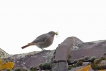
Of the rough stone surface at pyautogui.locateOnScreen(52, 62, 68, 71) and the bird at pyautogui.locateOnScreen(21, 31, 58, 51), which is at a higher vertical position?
Result: the bird at pyautogui.locateOnScreen(21, 31, 58, 51)

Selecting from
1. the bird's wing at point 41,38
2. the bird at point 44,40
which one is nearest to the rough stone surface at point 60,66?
the bird at point 44,40

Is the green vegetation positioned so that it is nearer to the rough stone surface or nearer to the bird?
the rough stone surface

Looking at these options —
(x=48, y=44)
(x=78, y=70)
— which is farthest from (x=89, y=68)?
(x=48, y=44)

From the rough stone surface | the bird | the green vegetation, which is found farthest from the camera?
the bird

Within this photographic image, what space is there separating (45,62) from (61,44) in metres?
0.36

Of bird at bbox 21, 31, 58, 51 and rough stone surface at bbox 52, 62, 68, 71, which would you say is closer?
rough stone surface at bbox 52, 62, 68, 71

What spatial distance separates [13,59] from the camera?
5.20m

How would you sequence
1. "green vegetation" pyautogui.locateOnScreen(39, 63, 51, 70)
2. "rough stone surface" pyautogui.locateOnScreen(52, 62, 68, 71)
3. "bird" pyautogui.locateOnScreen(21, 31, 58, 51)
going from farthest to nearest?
"bird" pyautogui.locateOnScreen(21, 31, 58, 51) → "green vegetation" pyautogui.locateOnScreen(39, 63, 51, 70) → "rough stone surface" pyautogui.locateOnScreen(52, 62, 68, 71)

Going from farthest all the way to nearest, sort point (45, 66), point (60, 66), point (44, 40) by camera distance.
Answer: point (44, 40) → point (45, 66) → point (60, 66)

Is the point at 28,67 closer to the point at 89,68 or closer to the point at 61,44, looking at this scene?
the point at 61,44

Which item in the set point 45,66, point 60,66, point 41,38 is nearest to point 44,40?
point 41,38

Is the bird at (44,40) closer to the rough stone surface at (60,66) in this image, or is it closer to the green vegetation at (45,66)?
the green vegetation at (45,66)

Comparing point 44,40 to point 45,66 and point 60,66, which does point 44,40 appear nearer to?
point 45,66

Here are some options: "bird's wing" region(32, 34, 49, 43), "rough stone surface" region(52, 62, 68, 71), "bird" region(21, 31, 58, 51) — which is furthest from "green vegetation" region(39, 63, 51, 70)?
"bird's wing" region(32, 34, 49, 43)
